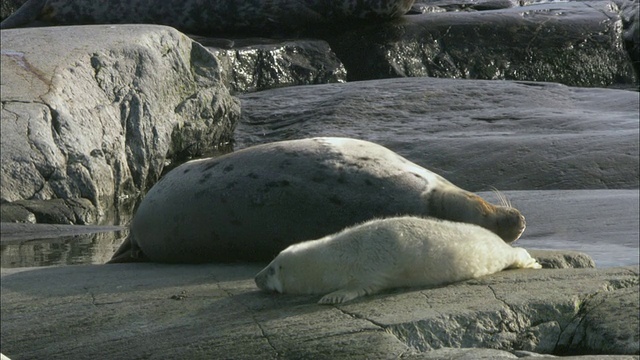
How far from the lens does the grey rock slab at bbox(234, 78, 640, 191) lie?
762 cm

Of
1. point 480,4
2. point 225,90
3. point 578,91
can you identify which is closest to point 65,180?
point 225,90

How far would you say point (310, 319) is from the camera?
12.7 feet

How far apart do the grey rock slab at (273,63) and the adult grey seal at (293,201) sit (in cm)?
650

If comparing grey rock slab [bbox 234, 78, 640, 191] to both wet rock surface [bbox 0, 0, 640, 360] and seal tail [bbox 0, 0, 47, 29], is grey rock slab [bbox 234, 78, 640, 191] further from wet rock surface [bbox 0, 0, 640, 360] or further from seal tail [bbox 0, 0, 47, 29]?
seal tail [bbox 0, 0, 47, 29]

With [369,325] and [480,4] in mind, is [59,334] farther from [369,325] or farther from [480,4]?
[480,4]

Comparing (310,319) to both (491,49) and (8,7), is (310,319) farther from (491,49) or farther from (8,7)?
(8,7)

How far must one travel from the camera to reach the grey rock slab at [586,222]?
18.1 feet

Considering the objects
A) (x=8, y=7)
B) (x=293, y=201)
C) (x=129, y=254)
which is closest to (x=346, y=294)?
(x=293, y=201)

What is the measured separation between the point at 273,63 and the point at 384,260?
835 cm

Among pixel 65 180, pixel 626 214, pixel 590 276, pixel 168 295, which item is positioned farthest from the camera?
pixel 65 180

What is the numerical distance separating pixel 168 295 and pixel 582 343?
1.62 metres

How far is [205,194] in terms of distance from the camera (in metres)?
5.29

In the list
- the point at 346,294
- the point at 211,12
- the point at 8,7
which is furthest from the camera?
the point at 8,7

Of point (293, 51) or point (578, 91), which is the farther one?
point (293, 51)
